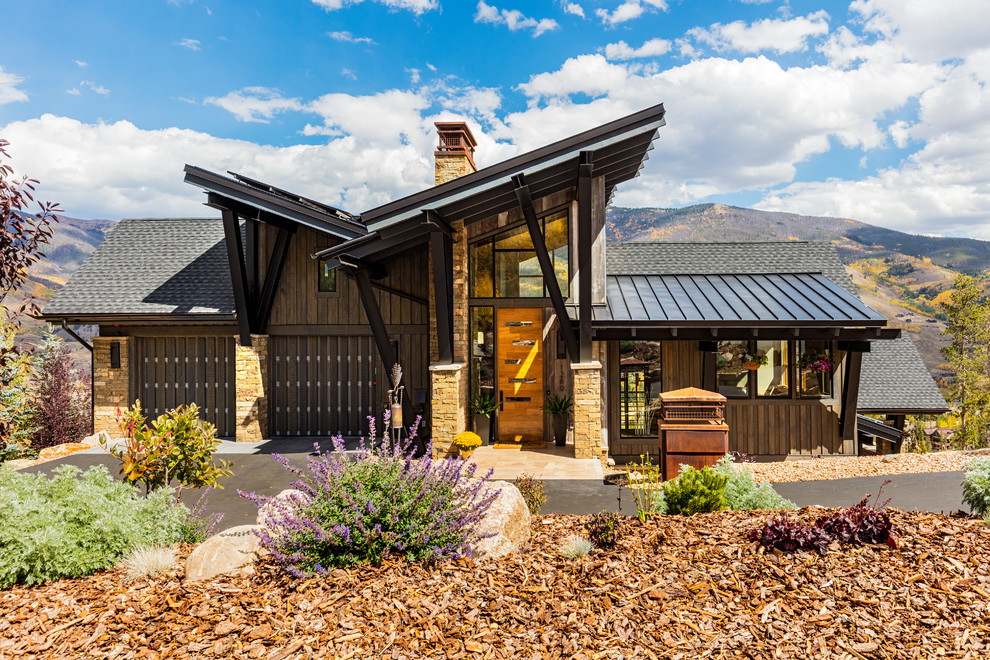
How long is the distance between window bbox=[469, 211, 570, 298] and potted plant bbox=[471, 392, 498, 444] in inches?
83.9

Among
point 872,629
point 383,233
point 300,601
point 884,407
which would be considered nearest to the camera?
point 872,629

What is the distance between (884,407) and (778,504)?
12563mm

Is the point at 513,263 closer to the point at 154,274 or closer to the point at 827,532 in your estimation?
the point at 827,532

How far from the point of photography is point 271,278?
12.4m

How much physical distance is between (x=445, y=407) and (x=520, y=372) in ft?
6.87

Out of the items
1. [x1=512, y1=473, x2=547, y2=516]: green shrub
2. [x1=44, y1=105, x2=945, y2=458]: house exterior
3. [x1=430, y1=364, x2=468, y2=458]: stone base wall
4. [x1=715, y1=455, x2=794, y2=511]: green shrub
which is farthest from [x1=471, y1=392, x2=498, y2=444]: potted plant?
[x1=715, y1=455, x2=794, y2=511]: green shrub

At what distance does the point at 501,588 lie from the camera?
3871 mm

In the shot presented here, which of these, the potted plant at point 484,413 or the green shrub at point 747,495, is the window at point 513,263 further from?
the green shrub at point 747,495

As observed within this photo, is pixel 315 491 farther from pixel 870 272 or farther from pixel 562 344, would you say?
pixel 870 272

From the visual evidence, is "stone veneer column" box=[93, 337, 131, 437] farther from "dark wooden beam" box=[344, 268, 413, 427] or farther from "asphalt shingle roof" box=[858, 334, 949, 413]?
"asphalt shingle roof" box=[858, 334, 949, 413]

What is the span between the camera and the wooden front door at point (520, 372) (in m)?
11.7

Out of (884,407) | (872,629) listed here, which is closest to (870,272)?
(884,407)

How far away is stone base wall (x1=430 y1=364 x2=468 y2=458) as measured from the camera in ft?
33.5

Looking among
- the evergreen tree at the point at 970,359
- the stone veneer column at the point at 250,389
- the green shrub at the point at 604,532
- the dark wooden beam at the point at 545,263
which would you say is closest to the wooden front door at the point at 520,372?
the dark wooden beam at the point at 545,263
